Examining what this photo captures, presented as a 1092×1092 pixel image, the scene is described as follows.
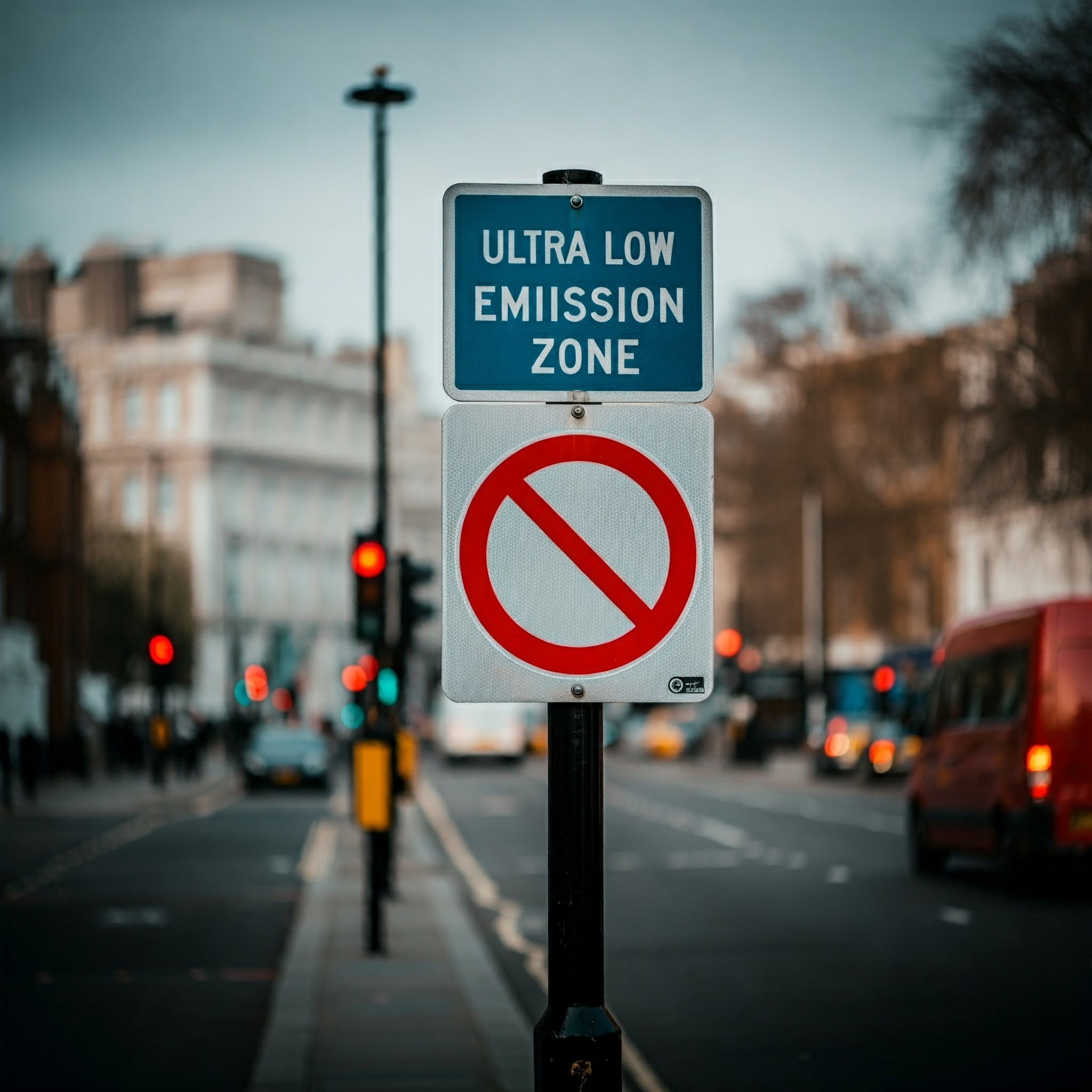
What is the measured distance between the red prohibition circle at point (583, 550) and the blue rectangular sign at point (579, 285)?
0.61 feet

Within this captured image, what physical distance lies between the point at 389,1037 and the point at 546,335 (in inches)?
270

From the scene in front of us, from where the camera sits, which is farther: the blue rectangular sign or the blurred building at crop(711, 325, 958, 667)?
→ the blurred building at crop(711, 325, 958, 667)

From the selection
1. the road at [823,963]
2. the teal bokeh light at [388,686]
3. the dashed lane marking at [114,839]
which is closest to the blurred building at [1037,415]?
the road at [823,963]

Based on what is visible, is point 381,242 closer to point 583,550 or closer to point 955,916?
point 955,916

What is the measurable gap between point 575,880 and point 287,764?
44603 millimetres

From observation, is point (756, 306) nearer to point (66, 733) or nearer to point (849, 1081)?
point (66, 733)

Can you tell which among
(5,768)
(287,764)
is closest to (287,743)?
(287,764)

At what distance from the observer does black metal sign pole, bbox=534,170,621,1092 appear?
4.64 metres

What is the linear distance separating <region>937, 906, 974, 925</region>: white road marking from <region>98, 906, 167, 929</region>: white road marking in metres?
6.02

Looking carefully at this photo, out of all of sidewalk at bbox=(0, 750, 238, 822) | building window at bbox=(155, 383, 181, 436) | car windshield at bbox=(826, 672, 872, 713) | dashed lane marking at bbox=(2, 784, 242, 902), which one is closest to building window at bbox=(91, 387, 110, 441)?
building window at bbox=(155, 383, 181, 436)

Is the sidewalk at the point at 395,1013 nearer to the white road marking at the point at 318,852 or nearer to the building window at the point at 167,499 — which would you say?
the white road marking at the point at 318,852

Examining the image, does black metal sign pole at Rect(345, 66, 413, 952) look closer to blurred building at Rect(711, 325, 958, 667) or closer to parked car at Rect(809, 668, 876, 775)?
parked car at Rect(809, 668, 876, 775)

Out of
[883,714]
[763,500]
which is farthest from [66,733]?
[883,714]

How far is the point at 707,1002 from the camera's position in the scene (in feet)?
42.3
